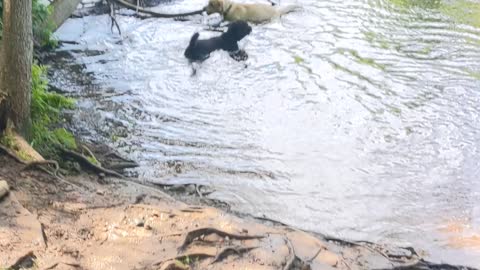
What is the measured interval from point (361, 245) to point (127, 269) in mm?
2483

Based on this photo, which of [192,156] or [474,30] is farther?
[474,30]

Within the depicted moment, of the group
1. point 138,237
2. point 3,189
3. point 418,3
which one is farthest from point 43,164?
point 418,3

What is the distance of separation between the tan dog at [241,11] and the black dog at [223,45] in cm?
151

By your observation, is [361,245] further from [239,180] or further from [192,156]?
[192,156]

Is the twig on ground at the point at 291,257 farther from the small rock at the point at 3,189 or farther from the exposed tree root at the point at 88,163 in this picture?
the small rock at the point at 3,189

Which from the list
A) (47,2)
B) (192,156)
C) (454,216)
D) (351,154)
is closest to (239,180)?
(192,156)

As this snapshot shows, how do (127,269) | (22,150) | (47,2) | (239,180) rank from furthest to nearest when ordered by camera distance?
(47,2)
(239,180)
(22,150)
(127,269)

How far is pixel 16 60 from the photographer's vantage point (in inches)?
254

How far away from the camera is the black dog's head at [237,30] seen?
11.6m

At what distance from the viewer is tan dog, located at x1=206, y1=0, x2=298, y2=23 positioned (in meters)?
13.3

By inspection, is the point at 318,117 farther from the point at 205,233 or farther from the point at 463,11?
the point at 463,11

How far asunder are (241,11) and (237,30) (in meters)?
1.84

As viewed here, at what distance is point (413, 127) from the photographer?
9.19 metres

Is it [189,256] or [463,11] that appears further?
[463,11]
